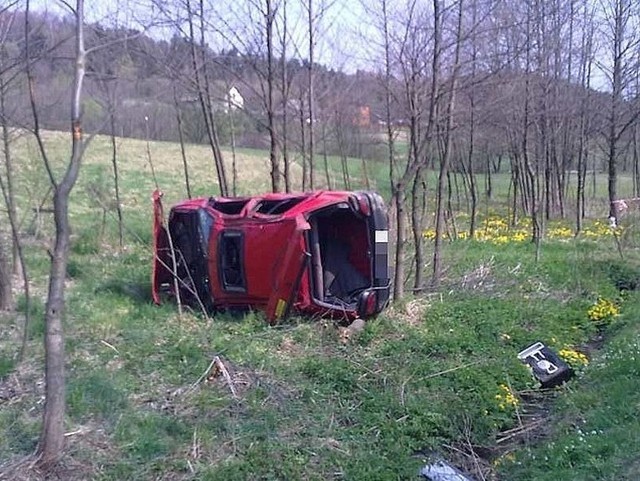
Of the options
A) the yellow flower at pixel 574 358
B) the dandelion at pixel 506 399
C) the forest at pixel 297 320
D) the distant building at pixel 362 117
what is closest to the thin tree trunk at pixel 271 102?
the forest at pixel 297 320

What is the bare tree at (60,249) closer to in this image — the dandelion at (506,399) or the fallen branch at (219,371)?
the fallen branch at (219,371)

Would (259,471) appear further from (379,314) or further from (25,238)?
(25,238)

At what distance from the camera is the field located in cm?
614

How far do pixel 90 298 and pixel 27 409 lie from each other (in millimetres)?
3980

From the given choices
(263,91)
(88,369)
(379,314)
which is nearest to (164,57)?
(263,91)

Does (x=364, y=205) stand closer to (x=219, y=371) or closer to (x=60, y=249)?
(x=219, y=371)

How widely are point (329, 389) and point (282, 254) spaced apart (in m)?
2.19

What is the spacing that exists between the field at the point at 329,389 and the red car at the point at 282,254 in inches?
13.1

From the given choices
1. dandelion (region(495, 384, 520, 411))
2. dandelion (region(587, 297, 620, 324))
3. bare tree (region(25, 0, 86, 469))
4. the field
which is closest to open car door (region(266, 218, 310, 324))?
the field

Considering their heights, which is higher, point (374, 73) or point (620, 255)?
point (374, 73)

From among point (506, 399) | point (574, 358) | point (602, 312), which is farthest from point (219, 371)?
point (602, 312)

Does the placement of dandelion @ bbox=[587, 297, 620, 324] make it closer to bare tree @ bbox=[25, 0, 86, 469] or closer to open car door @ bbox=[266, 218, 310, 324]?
open car door @ bbox=[266, 218, 310, 324]

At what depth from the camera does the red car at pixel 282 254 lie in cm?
945

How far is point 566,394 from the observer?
8258 mm
